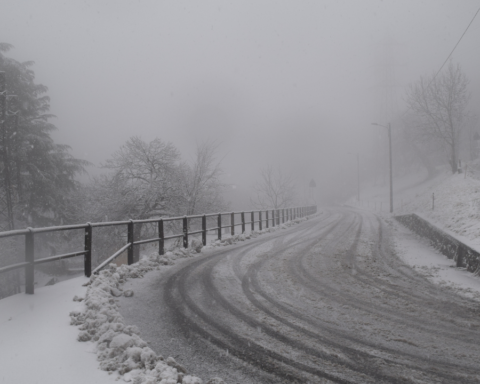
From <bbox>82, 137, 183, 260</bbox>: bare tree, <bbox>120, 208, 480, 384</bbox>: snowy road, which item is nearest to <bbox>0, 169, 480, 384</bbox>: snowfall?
<bbox>120, 208, 480, 384</bbox>: snowy road

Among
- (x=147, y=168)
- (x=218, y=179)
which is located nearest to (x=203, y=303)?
(x=147, y=168)

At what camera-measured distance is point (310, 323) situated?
412cm

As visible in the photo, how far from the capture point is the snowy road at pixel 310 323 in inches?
119

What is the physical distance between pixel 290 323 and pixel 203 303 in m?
1.54

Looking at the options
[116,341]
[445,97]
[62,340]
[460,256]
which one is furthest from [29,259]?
[445,97]

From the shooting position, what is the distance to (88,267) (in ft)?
19.6

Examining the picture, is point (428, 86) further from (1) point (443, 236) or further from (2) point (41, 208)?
(2) point (41, 208)

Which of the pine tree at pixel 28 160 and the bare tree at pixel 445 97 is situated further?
the bare tree at pixel 445 97

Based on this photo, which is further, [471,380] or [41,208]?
[41,208]

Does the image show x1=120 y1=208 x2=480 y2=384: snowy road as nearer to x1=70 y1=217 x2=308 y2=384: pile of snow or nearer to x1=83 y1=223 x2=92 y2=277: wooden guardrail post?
x1=70 y1=217 x2=308 y2=384: pile of snow

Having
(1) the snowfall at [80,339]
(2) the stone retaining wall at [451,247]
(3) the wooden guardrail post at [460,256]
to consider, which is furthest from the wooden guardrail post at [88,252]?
(3) the wooden guardrail post at [460,256]

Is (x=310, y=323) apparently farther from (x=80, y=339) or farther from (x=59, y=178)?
(x=59, y=178)

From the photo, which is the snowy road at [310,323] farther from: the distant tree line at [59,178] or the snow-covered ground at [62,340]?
the distant tree line at [59,178]

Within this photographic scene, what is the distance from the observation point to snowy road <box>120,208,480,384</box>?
9.90 feet
